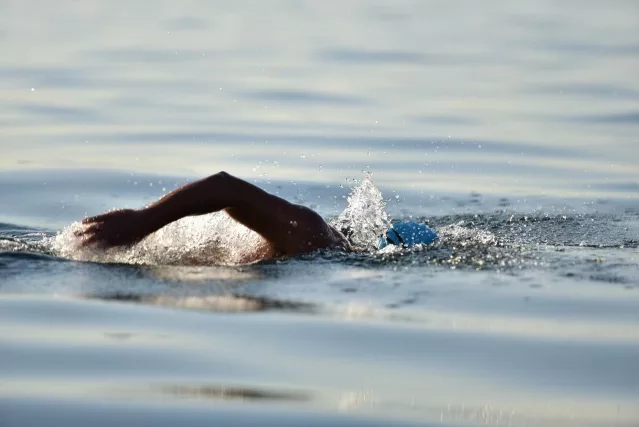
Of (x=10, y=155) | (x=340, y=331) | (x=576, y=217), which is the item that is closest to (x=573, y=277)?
(x=340, y=331)

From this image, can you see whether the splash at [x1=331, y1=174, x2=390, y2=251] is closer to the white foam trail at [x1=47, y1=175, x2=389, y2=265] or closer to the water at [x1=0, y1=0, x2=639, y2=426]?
the water at [x1=0, y1=0, x2=639, y2=426]

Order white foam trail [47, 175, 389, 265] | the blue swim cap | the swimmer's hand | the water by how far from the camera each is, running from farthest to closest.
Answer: the blue swim cap, white foam trail [47, 175, 389, 265], the swimmer's hand, the water

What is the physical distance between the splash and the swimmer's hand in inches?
75.5

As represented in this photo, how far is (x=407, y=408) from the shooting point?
474 cm

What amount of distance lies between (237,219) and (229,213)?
0.09 m

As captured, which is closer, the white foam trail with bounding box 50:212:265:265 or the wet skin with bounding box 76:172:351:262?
the wet skin with bounding box 76:172:351:262

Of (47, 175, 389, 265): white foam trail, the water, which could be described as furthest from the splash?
(47, 175, 389, 265): white foam trail

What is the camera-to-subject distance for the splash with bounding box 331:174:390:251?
843cm

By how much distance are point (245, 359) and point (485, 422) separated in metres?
1.12

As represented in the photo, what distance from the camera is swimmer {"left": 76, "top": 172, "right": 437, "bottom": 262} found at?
21.8 feet

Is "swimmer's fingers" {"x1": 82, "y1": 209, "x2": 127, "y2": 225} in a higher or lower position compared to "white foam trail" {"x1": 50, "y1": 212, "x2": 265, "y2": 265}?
higher

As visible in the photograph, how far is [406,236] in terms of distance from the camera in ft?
25.6

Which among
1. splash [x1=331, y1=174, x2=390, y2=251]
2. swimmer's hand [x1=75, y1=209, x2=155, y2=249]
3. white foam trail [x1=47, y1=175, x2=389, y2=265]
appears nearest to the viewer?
swimmer's hand [x1=75, y1=209, x2=155, y2=249]

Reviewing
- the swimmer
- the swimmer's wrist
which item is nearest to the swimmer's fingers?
the swimmer
